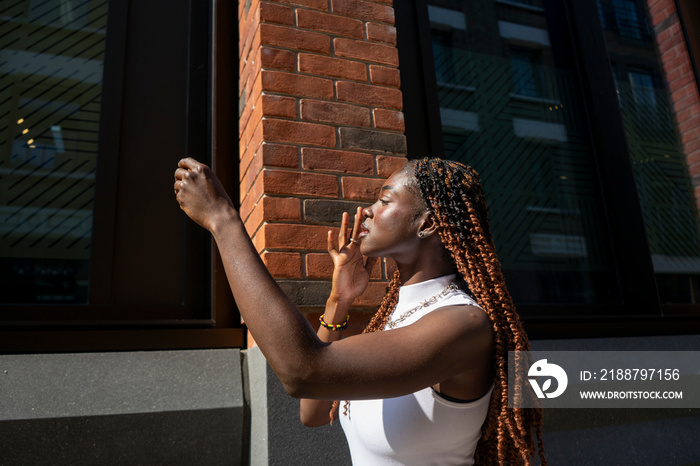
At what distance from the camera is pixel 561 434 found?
2.42 metres

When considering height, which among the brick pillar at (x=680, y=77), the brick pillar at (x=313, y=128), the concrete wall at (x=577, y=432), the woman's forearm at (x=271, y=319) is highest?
the brick pillar at (x=680, y=77)

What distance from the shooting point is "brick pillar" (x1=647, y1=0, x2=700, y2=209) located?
394 centimetres

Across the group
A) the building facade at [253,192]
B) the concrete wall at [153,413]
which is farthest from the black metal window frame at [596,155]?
the concrete wall at [153,413]

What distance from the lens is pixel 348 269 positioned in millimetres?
1733

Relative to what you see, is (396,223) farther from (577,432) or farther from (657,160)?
(657,160)

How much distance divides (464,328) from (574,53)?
3138mm

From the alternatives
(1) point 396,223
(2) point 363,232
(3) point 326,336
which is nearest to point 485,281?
(1) point 396,223

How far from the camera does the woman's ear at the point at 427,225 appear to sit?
5.06 feet

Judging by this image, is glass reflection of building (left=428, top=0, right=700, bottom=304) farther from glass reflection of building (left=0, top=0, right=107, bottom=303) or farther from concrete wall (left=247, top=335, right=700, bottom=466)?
glass reflection of building (left=0, top=0, right=107, bottom=303)

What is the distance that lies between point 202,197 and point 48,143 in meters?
1.70

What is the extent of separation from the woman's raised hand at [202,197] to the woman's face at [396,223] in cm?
49

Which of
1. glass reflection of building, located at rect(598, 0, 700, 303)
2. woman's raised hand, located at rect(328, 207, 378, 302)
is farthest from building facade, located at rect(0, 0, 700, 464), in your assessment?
woman's raised hand, located at rect(328, 207, 378, 302)

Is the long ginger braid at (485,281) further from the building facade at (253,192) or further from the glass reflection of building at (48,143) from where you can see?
the glass reflection of building at (48,143)

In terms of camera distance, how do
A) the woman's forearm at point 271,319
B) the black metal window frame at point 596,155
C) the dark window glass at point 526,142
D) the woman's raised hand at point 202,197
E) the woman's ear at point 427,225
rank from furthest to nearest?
1. the dark window glass at point 526,142
2. the black metal window frame at point 596,155
3. the woman's ear at point 427,225
4. the woman's raised hand at point 202,197
5. the woman's forearm at point 271,319
